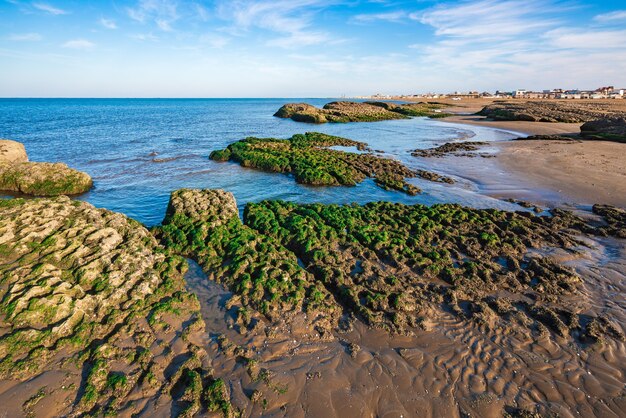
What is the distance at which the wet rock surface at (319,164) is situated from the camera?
72.1 ft

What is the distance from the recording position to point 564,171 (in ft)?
74.8

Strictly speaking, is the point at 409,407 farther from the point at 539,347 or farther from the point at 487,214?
the point at 487,214

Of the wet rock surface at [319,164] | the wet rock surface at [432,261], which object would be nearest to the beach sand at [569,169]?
the wet rock surface at [432,261]

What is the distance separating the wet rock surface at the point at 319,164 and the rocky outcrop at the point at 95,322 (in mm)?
13811

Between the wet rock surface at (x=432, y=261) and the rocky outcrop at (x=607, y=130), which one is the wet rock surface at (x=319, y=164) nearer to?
the wet rock surface at (x=432, y=261)

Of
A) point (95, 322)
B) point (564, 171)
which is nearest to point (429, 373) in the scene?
point (95, 322)

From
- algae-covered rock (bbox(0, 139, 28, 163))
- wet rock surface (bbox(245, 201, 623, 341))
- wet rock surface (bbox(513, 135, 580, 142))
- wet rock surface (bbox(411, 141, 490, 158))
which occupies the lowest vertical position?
wet rock surface (bbox(245, 201, 623, 341))

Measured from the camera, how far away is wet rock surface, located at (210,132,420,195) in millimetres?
21969

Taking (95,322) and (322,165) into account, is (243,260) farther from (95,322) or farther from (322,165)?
(322,165)

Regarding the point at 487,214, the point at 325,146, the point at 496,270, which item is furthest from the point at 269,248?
the point at 325,146

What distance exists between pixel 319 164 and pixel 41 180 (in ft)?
61.7

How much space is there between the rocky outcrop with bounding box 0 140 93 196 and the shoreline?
87.9 feet

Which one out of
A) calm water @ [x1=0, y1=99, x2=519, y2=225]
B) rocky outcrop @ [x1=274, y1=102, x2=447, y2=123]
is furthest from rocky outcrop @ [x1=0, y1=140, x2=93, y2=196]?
rocky outcrop @ [x1=274, y1=102, x2=447, y2=123]

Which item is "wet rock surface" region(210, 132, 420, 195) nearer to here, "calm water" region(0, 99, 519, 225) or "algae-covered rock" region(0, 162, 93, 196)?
"calm water" region(0, 99, 519, 225)
